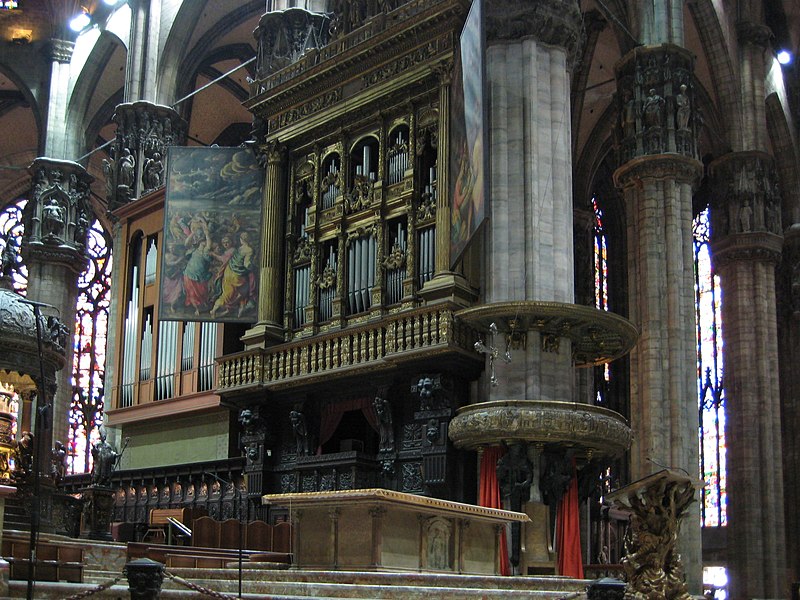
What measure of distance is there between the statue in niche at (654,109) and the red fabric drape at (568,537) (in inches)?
373

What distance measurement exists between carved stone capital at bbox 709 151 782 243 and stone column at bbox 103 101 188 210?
1340 cm

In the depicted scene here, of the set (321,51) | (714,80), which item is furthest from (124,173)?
(714,80)

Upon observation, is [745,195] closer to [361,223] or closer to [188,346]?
[361,223]

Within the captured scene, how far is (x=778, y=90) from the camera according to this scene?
99.9 feet

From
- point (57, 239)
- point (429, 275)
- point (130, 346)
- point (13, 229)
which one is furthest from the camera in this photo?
point (13, 229)

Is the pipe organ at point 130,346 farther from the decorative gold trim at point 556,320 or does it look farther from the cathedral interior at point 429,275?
the decorative gold trim at point 556,320

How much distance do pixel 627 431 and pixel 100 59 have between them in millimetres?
20108

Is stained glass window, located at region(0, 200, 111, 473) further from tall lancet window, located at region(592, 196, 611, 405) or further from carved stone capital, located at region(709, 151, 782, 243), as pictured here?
carved stone capital, located at region(709, 151, 782, 243)

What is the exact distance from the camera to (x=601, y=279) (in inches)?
1371

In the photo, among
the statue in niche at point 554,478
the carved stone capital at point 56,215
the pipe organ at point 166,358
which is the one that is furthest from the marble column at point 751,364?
the carved stone capital at point 56,215

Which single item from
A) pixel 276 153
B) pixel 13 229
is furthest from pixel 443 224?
pixel 13 229

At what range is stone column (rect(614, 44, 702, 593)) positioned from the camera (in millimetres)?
21562

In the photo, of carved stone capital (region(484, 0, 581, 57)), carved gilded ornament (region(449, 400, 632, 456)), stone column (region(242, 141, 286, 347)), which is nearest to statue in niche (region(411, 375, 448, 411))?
carved gilded ornament (region(449, 400, 632, 456))

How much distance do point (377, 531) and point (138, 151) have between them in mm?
17000
